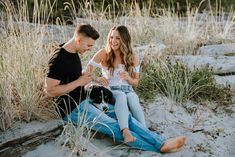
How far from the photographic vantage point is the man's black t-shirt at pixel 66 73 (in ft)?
13.9

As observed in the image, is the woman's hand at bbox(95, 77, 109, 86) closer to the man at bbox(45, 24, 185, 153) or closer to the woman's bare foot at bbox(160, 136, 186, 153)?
the man at bbox(45, 24, 185, 153)

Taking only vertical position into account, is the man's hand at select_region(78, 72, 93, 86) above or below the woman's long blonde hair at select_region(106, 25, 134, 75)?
below

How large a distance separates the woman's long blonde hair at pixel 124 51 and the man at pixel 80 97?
19.9 inches

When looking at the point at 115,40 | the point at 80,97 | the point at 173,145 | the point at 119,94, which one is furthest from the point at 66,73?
the point at 173,145

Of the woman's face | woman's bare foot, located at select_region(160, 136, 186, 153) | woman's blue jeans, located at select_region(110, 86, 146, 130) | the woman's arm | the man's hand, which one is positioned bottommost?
woman's bare foot, located at select_region(160, 136, 186, 153)

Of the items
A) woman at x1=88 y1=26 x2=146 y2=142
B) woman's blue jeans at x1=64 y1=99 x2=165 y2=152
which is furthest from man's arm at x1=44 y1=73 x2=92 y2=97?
woman at x1=88 y1=26 x2=146 y2=142

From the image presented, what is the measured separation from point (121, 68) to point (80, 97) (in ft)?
2.13

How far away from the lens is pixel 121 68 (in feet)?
16.0

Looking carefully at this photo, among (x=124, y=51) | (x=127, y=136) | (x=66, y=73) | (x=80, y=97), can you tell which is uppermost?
(x=124, y=51)

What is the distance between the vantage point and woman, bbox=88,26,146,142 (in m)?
4.61

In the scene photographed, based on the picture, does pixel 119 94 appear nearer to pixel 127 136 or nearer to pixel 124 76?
pixel 124 76

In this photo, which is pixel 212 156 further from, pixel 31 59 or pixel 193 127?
pixel 31 59

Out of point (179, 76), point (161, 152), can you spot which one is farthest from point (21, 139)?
point (179, 76)

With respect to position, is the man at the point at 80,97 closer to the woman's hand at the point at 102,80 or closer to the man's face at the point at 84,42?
the man's face at the point at 84,42
